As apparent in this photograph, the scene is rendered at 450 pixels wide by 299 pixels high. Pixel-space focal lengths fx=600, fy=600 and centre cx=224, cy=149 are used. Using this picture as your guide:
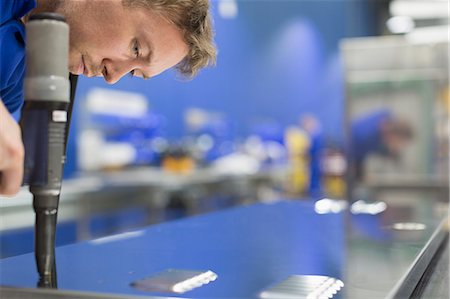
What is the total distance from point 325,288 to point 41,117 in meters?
0.45

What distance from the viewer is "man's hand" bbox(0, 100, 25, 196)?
29.1 inches

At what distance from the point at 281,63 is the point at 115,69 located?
7.92m

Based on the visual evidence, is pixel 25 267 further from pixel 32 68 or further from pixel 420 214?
pixel 420 214

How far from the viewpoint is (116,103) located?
5.19 m

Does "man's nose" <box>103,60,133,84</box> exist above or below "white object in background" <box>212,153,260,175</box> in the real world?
above

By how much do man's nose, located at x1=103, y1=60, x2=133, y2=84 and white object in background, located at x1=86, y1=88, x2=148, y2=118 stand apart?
3615mm

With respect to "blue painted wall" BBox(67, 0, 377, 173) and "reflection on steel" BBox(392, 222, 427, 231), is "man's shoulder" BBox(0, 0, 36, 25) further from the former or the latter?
"blue painted wall" BBox(67, 0, 377, 173)

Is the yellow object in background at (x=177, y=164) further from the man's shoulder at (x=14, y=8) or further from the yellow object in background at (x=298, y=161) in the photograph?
the man's shoulder at (x=14, y=8)

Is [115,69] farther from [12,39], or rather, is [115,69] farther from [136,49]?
[12,39]

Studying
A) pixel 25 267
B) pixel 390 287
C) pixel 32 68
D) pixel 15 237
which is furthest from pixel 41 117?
pixel 15 237

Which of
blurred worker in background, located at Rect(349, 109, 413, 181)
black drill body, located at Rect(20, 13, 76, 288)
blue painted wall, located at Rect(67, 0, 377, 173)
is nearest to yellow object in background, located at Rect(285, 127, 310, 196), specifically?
blue painted wall, located at Rect(67, 0, 377, 173)

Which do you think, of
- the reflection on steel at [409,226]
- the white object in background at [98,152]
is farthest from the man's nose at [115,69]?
the white object in background at [98,152]

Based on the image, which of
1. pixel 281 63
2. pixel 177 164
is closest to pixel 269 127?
pixel 281 63

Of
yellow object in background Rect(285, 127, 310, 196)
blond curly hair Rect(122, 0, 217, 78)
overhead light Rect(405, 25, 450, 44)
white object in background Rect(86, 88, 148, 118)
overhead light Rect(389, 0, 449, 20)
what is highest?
overhead light Rect(389, 0, 449, 20)
